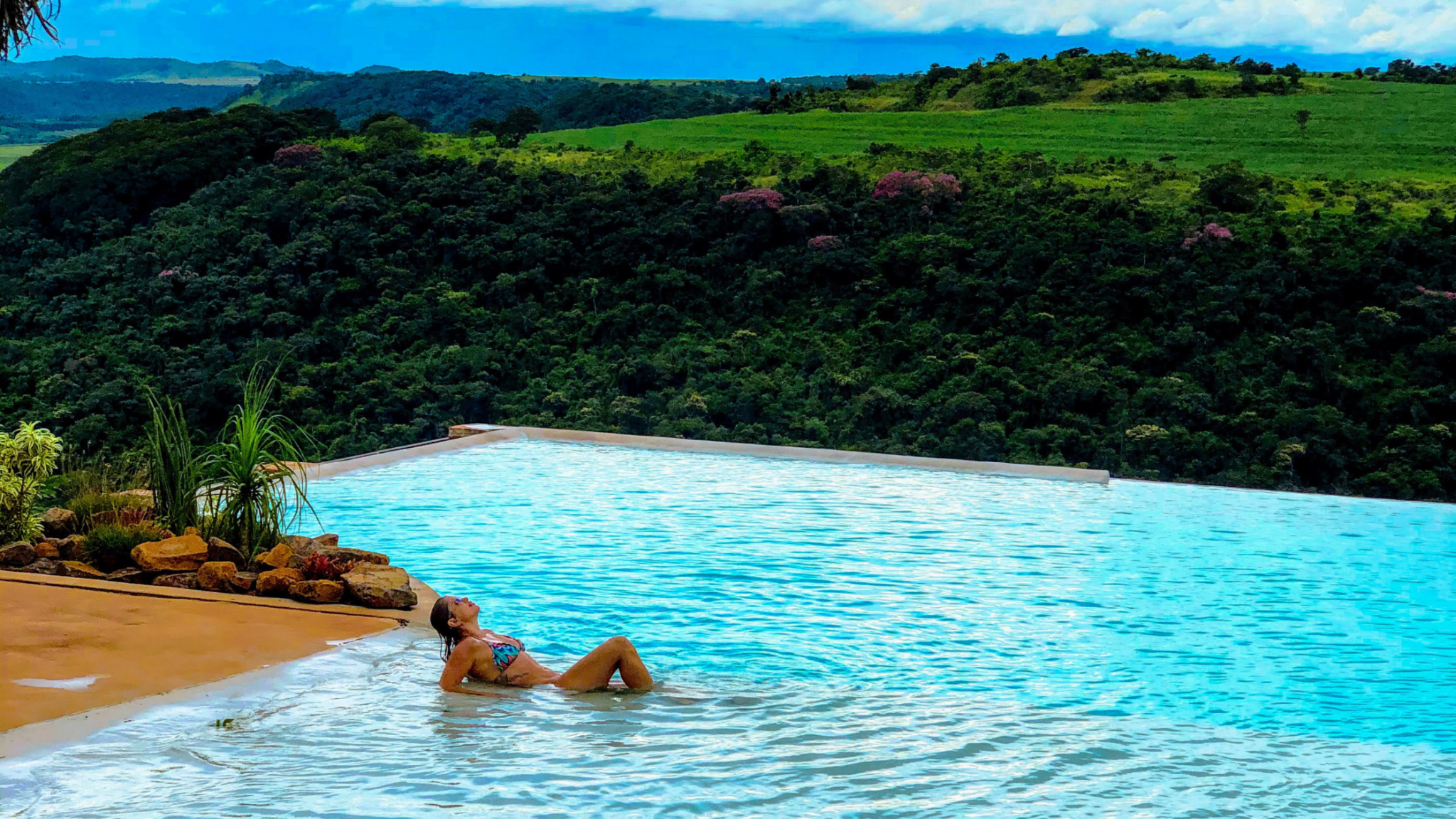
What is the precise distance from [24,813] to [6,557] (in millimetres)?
2998

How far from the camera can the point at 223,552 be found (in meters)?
6.01

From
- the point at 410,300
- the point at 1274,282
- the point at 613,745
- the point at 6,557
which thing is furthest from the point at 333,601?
the point at 410,300

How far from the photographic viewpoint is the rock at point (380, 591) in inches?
229

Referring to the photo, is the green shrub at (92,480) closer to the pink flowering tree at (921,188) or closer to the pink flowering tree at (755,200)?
the pink flowering tree at (755,200)

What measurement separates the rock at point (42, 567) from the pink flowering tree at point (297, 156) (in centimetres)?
1922

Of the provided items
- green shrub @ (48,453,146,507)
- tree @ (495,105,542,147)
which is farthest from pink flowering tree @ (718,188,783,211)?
green shrub @ (48,453,146,507)

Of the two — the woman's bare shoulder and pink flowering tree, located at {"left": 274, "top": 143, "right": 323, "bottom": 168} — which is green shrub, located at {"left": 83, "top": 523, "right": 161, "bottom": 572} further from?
pink flowering tree, located at {"left": 274, "top": 143, "right": 323, "bottom": 168}

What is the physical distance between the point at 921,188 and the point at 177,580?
49.1 feet

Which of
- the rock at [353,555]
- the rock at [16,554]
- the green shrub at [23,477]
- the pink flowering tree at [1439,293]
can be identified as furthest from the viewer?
the pink flowering tree at [1439,293]

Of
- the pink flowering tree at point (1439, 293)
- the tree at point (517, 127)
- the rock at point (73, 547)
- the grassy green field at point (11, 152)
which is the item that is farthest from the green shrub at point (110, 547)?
the grassy green field at point (11, 152)

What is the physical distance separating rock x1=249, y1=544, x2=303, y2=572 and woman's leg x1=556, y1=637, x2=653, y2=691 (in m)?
1.85

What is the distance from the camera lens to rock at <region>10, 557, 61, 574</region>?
19.1 feet

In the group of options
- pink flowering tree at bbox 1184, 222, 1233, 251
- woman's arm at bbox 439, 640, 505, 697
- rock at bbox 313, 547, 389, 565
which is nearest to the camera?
woman's arm at bbox 439, 640, 505, 697

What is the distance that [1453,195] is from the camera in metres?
18.5
